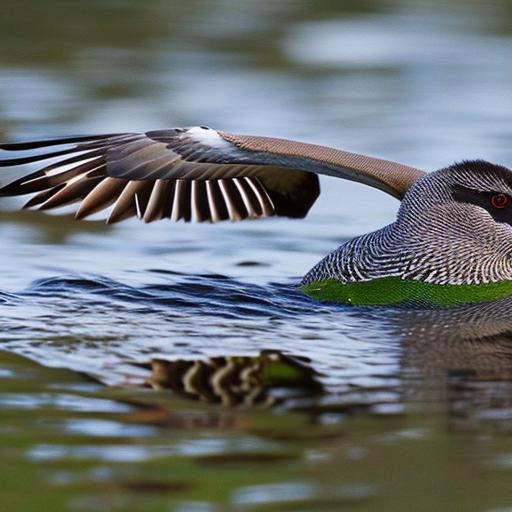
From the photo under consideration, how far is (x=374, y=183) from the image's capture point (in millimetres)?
9008

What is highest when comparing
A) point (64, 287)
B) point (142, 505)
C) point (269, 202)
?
point (269, 202)

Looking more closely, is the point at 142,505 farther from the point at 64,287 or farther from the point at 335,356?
the point at 64,287

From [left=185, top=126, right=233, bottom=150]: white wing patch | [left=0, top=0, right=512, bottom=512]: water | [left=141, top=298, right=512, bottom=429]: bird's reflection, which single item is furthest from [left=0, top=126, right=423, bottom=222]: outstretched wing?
[left=141, top=298, right=512, bottom=429]: bird's reflection

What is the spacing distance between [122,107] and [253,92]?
4.53ft

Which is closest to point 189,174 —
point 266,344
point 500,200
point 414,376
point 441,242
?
point 441,242

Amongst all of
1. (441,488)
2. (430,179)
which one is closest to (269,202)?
(430,179)

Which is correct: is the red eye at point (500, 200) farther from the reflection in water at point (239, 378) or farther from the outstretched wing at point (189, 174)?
the reflection in water at point (239, 378)

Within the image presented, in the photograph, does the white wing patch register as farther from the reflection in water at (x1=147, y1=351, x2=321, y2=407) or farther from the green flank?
the reflection in water at (x1=147, y1=351, x2=321, y2=407)

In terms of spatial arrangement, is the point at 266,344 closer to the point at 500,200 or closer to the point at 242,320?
the point at 242,320

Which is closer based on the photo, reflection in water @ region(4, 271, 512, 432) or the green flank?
reflection in water @ region(4, 271, 512, 432)

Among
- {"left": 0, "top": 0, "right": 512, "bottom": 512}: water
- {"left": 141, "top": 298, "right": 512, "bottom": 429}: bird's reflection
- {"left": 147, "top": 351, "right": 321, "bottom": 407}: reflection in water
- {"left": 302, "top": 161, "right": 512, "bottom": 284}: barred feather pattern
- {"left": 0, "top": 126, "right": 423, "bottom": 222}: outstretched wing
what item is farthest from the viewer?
{"left": 302, "top": 161, "right": 512, "bottom": 284}: barred feather pattern

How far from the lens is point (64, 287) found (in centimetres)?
848

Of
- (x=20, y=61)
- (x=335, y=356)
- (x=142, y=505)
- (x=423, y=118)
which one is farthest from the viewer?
(x=20, y=61)

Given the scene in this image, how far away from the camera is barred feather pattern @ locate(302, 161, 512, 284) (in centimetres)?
841
